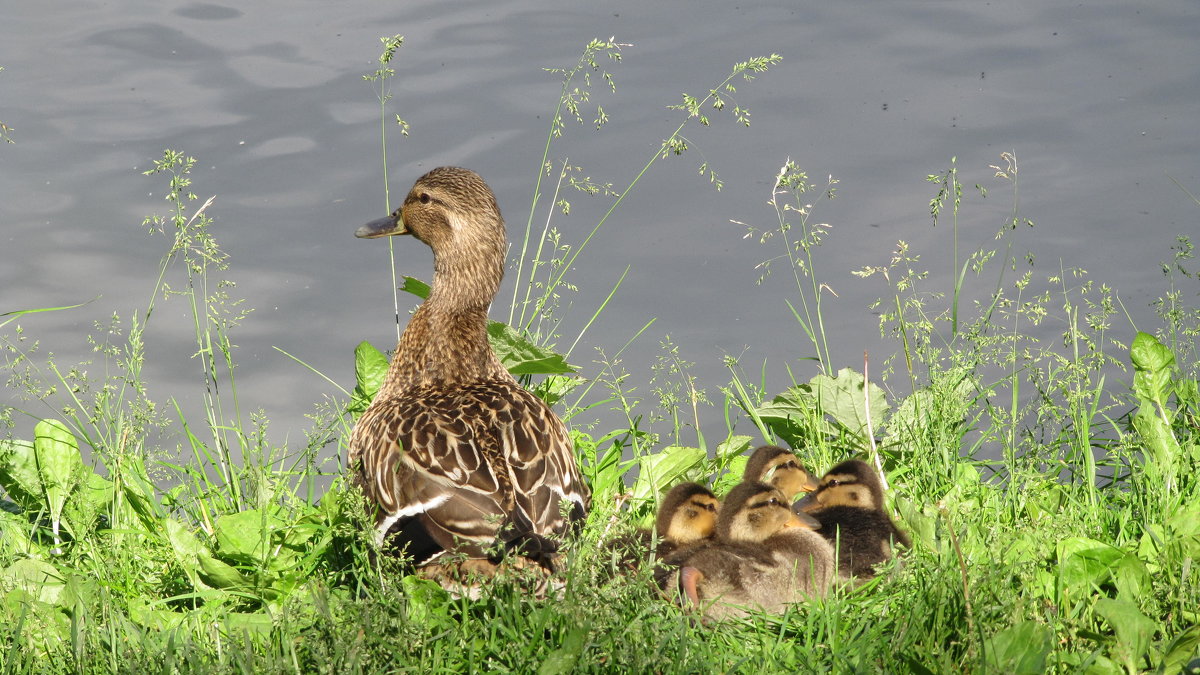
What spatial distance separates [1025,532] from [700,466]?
1.43 metres

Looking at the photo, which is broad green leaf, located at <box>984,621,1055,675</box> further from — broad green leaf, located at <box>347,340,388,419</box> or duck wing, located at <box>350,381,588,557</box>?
broad green leaf, located at <box>347,340,388,419</box>

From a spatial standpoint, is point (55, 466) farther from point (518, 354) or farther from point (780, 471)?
point (780, 471)

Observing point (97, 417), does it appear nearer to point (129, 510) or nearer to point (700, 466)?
point (129, 510)

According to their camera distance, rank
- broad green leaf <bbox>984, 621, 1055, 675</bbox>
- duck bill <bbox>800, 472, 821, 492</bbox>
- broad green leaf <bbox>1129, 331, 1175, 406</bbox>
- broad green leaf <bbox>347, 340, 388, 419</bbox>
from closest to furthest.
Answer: broad green leaf <bbox>984, 621, 1055, 675</bbox>, duck bill <bbox>800, 472, 821, 492</bbox>, broad green leaf <bbox>1129, 331, 1175, 406</bbox>, broad green leaf <bbox>347, 340, 388, 419</bbox>

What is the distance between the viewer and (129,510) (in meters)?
4.57

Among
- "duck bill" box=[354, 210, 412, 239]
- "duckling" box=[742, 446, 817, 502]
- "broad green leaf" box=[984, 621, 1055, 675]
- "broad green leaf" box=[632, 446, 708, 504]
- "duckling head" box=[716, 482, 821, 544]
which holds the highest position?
"duck bill" box=[354, 210, 412, 239]

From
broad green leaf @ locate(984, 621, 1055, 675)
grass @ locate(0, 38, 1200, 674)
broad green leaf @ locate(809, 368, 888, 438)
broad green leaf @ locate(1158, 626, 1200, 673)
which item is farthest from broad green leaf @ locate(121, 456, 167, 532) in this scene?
broad green leaf @ locate(1158, 626, 1200, 673)

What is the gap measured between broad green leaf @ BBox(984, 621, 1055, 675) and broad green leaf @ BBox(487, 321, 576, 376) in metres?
2.28

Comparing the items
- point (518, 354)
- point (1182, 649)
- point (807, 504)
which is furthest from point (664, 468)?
point (1182, 649)

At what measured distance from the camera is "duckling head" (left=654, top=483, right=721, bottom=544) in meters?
4.23

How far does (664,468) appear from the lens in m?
4.88

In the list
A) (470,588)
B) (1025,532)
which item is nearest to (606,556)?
(470,588)

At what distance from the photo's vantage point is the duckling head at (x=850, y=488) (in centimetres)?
432

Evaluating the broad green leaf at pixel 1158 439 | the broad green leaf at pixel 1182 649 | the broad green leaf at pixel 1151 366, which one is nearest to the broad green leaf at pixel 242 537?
the broad green leaf at pixel 1182 649
